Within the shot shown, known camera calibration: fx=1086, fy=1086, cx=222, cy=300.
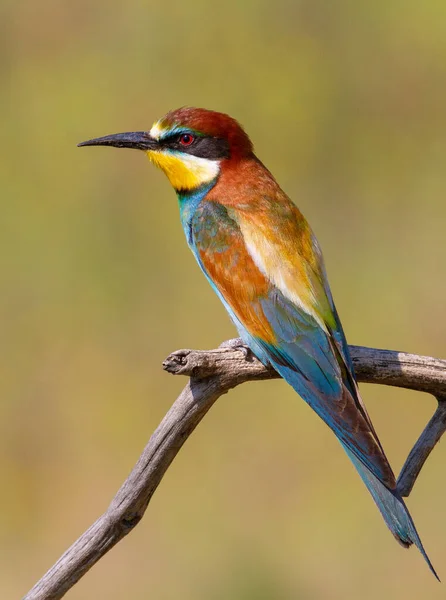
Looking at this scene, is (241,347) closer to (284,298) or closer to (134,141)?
(284,298)

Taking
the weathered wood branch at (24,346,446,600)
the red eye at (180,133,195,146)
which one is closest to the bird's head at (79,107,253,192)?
→ the red eye at (180,133,195,146)

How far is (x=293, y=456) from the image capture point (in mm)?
4156

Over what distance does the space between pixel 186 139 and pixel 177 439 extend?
1.12m

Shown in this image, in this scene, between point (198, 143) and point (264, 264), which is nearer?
point (264, 264)

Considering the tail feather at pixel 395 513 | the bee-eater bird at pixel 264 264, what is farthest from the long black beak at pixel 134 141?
the tail feather at pixel 395 513

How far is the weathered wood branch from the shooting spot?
7.23ft

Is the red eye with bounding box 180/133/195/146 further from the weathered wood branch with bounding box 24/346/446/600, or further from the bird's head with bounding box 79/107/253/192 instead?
the weathered wood branch with bounding box 24/346/446/600

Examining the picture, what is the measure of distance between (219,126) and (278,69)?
2.01 metres

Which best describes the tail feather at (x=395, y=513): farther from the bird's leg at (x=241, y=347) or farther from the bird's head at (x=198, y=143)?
the bird's head at (x=198, y=143)

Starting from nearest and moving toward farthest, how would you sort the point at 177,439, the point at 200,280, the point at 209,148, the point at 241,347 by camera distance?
1. the point at 177,439
2. the point at 241,347
3. the point at 209,148
4. the point at 200,280

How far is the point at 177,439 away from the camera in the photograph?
7.41ft

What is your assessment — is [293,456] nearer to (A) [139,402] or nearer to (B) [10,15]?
(A) [139,402]

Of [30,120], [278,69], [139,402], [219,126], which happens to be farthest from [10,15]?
[219,126]

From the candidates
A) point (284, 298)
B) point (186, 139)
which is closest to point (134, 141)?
point (186, 139)
